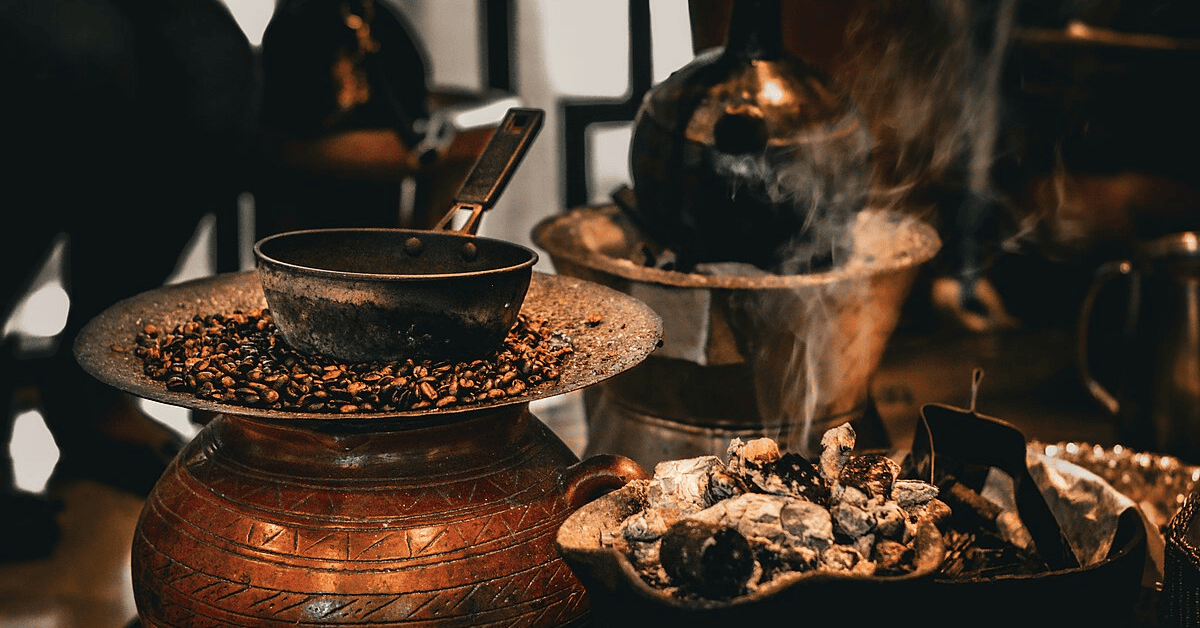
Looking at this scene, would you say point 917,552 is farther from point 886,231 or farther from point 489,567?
point 886,231

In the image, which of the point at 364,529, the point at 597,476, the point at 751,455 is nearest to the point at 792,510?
the point at 751,455

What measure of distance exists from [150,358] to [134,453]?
1.40m

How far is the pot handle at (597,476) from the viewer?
1448 mm

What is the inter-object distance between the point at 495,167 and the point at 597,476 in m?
0.57

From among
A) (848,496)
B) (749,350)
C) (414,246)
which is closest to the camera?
(848,496)

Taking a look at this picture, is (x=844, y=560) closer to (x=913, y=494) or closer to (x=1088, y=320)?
(x=913, y=494)

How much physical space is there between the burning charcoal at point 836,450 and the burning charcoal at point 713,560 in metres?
0.26

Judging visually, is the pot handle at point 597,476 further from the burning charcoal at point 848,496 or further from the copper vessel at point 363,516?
the burning charcoal at point 848,496

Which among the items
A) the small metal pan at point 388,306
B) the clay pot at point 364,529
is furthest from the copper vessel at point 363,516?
the small metal pan at point 388,306

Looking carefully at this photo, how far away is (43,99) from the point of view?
94.5 inches

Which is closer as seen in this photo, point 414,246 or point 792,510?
point 792,510

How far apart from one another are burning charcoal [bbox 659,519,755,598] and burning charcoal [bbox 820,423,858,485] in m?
0.26

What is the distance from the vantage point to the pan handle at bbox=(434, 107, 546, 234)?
1704 mm

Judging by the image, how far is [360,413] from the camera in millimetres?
1277
